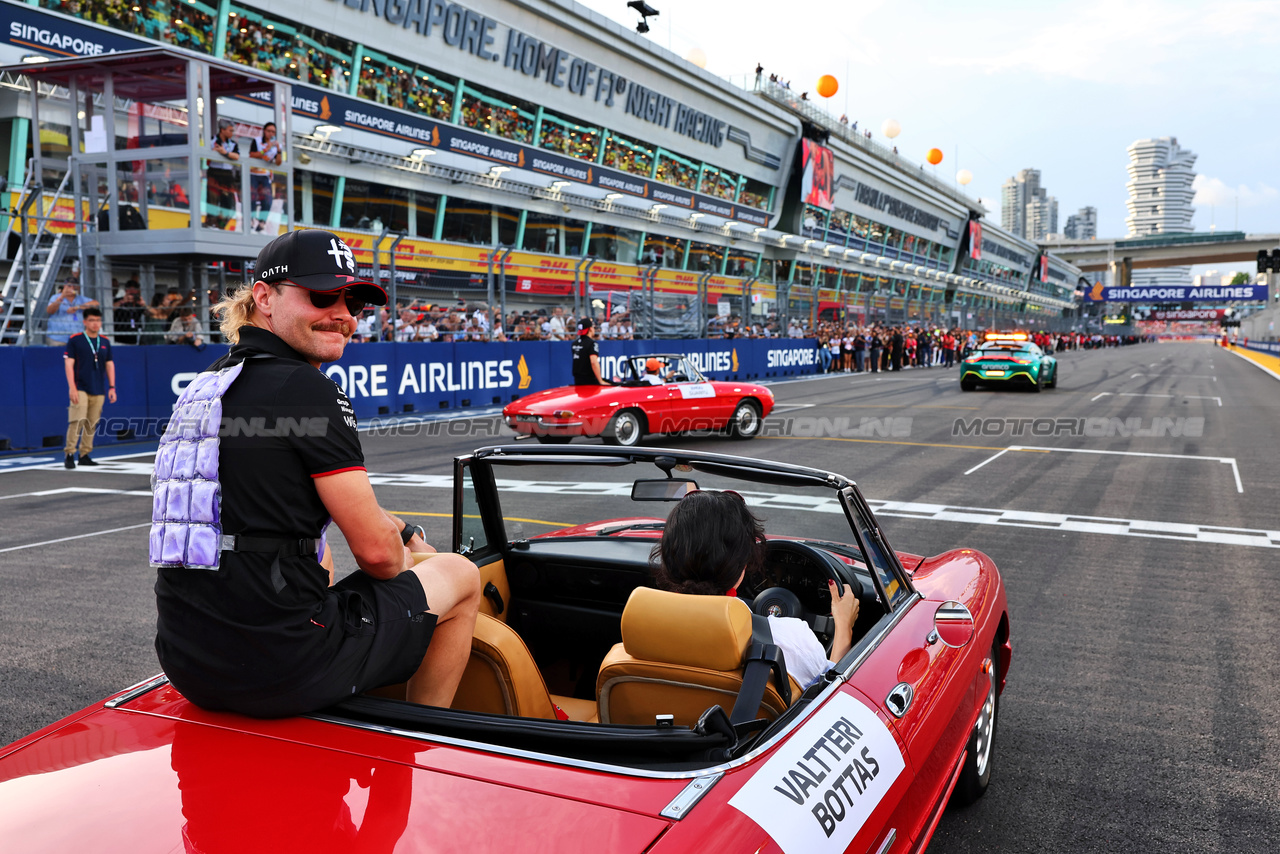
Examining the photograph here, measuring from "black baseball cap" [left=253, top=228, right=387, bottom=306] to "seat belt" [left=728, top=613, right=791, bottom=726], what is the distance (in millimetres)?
1295

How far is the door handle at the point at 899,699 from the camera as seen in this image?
248cm

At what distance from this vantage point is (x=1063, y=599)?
5801 mm

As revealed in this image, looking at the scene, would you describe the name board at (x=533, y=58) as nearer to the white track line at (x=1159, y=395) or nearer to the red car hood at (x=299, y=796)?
the white track line at (x=1159, y=395)

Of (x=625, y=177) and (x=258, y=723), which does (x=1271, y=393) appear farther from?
(x=258, y=723)

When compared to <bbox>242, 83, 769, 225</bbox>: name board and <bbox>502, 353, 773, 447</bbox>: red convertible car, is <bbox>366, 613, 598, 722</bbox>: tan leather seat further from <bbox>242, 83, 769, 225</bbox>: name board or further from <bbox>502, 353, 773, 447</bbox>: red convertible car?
<bbox>242, 83, 769, 225</bbox>: name board

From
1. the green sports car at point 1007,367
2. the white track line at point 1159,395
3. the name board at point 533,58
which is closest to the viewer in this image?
the white track line at point 1159,395

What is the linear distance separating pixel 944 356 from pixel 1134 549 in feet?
140

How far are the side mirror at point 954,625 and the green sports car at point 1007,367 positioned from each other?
906 inches

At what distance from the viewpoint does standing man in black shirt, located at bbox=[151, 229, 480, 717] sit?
1986 mm

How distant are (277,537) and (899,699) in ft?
5.48

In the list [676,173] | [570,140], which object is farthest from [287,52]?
[676,173]

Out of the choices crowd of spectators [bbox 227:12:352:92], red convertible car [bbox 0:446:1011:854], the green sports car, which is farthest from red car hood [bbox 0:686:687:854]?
the green sports car

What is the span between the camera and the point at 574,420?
12078 mm

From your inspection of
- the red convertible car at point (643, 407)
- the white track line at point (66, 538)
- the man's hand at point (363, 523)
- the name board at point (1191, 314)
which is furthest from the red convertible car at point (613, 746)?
the name board at point (1191, 314)
